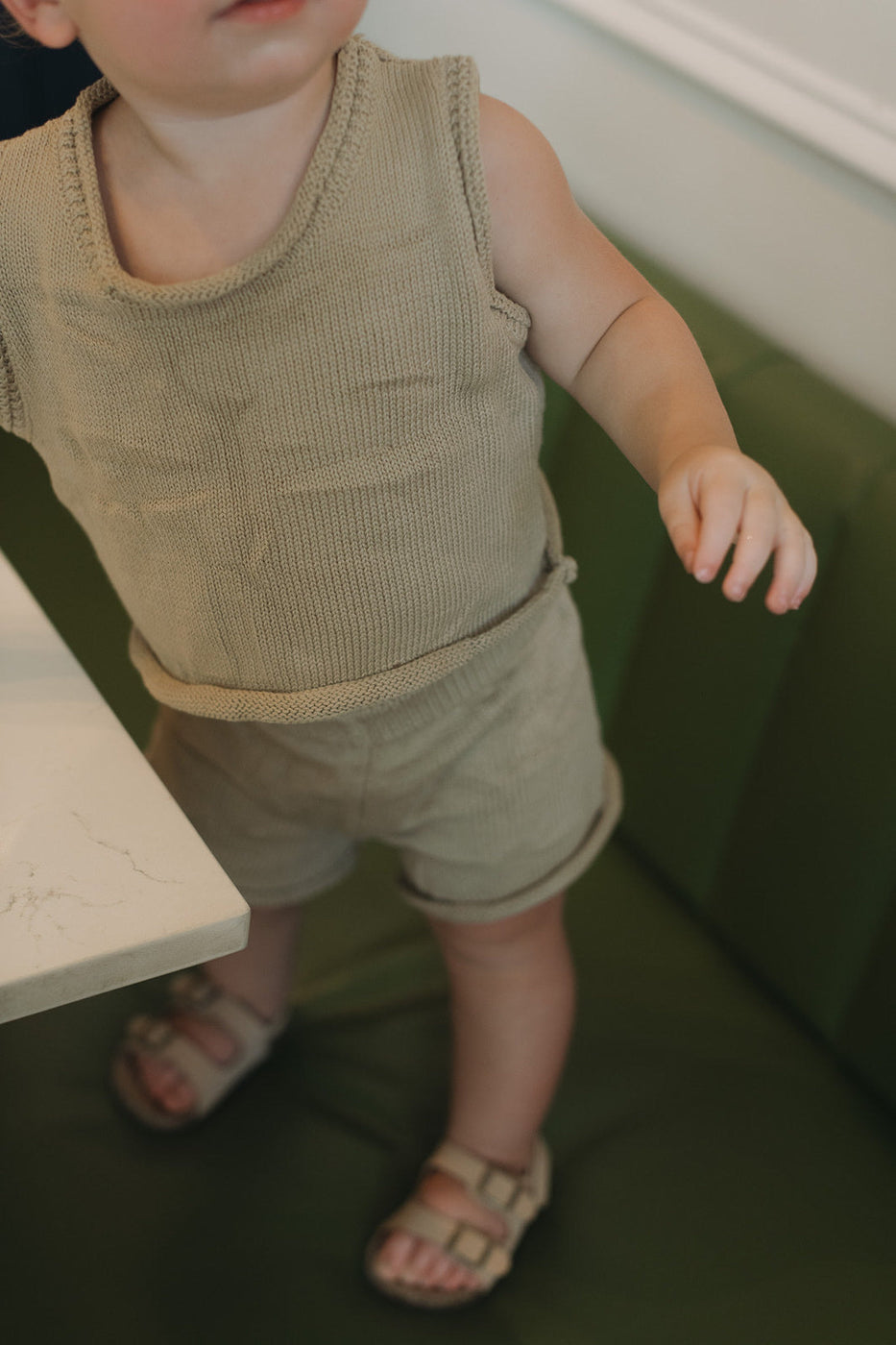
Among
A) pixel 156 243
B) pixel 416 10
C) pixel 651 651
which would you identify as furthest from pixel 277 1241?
pixel 416 10

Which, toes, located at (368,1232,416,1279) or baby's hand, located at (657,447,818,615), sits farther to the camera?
toes, located at (368,1232,416,1279)

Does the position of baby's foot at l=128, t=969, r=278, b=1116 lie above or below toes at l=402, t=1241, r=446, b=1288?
below

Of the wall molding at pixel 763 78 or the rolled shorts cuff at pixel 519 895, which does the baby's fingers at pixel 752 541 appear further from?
the wall molding at pixel 763 78

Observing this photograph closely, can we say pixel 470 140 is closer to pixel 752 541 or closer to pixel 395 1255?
pixel 752 541

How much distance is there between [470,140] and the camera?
616 mm

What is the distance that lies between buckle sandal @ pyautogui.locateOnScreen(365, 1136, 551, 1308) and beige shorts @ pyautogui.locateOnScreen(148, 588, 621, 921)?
0.60ft

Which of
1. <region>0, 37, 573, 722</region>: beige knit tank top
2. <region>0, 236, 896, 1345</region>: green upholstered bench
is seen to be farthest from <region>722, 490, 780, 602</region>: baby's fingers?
<region>0, 236, 896, 1345</region>: green upholstered bench

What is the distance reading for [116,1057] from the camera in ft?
3.12

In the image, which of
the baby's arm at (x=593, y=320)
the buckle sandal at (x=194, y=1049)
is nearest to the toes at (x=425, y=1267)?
the buckle sandal at (x=194, y=1049)

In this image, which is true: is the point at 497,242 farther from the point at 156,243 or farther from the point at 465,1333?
the point at 465,1333

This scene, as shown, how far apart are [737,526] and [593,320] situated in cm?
19

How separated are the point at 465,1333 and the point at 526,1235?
0.09 metres

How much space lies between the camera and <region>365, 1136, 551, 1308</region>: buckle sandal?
0.83 m

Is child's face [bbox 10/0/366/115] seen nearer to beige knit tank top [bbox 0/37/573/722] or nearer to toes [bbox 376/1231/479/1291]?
beige knit tank top [bbox 0/37/573/722]
